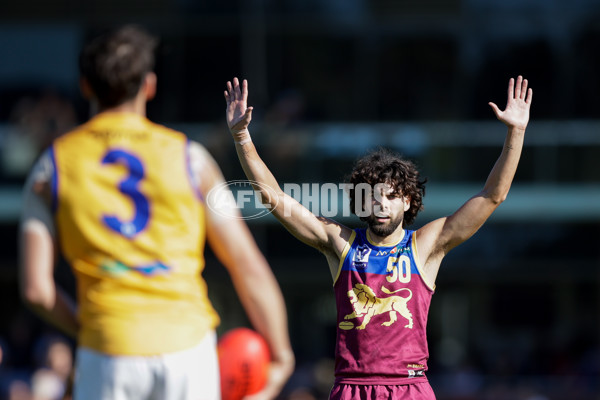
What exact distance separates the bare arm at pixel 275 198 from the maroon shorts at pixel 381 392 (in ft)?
2.21

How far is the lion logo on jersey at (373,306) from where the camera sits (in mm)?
4219

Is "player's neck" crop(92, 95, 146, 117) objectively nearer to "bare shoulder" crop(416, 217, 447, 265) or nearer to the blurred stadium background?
"bare shoulder" crop(416, 217, 447, 265)

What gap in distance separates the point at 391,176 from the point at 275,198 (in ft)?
2.05

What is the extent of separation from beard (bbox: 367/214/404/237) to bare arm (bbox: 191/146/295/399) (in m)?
1.17

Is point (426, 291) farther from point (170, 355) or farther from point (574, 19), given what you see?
point (574, 19)

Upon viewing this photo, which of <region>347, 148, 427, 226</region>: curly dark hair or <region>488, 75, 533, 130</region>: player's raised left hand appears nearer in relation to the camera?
<region>488, 75, 533, 130</region>: player's raised left hand

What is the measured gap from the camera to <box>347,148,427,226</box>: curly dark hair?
450 centimetres

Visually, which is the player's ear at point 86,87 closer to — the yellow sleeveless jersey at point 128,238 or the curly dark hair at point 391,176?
the yellow sleeveless jersey at point 128,238

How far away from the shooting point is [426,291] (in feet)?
14.1

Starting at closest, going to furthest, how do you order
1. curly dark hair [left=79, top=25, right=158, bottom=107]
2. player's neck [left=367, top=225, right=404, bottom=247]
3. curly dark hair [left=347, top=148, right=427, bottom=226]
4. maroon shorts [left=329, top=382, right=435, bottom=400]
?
1. curly dark hair [left=79, top=25, right=158, bottom=107]
2. maroon shorts [left=329, top=382, right=435, bottom=400]
3. player's neck [left=367, top=225, right=404, bottom=247]
4. curly dark hair [left=347, top=148, right=427, bottom=226]

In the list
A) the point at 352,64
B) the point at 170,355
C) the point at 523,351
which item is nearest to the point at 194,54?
the point at 352,64

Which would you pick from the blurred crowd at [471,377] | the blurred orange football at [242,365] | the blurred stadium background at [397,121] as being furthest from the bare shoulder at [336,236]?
the blurred stadium background at [397,121]

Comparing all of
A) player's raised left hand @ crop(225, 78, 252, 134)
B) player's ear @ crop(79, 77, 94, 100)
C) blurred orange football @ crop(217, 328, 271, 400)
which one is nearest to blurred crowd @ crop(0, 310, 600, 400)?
blurred orange football @ crop(217, 328, 271, 400)

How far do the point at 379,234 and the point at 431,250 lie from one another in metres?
0.27
